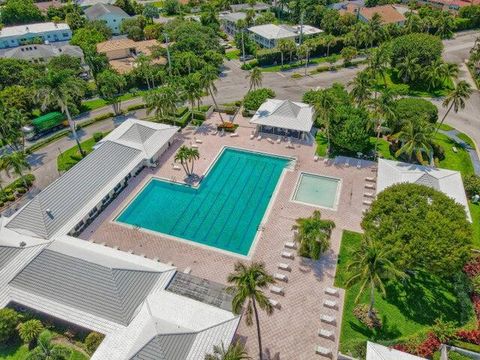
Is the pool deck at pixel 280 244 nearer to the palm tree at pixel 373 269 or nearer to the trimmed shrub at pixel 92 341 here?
the palm tree at pixel 373 269

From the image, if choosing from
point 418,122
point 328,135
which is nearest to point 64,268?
point 328,135

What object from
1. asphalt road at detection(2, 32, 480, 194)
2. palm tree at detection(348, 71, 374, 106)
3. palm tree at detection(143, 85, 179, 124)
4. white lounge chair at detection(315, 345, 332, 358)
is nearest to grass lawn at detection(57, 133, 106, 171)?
asphalt road at detection(2, 32, 480, 194)

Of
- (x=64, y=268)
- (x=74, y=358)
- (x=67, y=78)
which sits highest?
(x=67, y=78)

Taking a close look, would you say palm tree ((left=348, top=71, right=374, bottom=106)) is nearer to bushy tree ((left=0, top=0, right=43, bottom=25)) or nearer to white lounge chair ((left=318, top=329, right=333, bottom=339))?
white lounge chair ((left=318, top=329, right=333, bottom=339))

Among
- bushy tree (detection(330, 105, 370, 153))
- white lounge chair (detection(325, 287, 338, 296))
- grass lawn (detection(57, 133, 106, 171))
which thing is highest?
bushy tree (detection(330, 105, 370, 153))

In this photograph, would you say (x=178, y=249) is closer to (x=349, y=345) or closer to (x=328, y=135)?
(x=349, y=345)

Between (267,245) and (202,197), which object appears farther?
(202,197)
